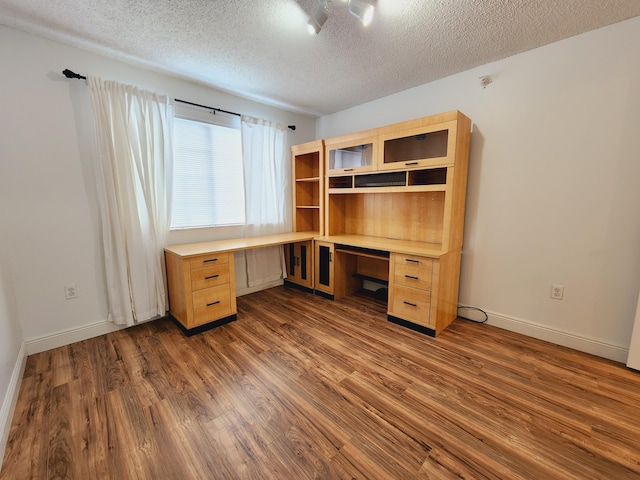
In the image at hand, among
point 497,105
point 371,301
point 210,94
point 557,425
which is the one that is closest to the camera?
point 557,425

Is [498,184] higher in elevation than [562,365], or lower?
higher

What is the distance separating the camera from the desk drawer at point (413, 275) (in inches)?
95.0

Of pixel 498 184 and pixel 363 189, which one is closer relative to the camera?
pixel 498 184

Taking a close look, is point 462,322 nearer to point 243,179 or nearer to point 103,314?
point 243,179

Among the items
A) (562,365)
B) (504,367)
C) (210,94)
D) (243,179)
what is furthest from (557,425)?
(210,94)

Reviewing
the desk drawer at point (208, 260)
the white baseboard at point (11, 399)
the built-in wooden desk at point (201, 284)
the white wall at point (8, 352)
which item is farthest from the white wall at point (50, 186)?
the desk drawer at point (208, 260)

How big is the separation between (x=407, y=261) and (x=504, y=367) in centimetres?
107

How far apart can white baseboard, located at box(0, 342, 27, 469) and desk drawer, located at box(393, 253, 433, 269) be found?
2.78 meters

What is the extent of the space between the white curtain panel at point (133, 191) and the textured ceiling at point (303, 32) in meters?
0.42

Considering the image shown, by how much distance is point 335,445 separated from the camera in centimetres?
138

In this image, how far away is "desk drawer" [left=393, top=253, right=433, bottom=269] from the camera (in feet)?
7.87

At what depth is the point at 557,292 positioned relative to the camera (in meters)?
2.29

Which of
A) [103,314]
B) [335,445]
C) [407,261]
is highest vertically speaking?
[407,261]

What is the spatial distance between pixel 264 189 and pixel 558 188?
9.90 ft
